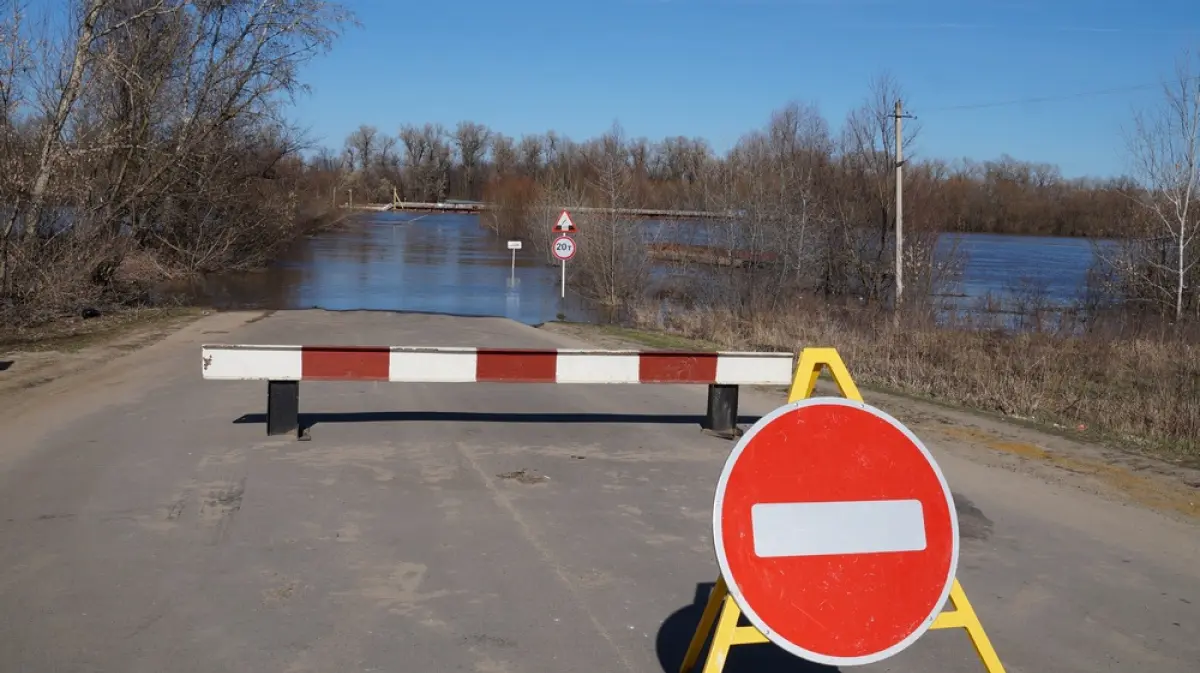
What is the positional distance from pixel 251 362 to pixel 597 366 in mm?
2740

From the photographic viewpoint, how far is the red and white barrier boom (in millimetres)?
8070

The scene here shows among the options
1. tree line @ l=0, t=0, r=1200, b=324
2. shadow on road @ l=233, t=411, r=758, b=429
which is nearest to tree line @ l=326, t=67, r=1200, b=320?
tree line @ l=0, t=0, r=1200, b=324

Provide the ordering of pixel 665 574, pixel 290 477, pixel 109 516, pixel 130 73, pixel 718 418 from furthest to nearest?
pixel 130 73, pixel 718 418, pixel 290 477, pixel 109 516, pixel 665 574

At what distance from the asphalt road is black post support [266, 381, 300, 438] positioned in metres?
0.25

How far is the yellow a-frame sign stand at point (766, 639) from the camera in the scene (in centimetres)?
340

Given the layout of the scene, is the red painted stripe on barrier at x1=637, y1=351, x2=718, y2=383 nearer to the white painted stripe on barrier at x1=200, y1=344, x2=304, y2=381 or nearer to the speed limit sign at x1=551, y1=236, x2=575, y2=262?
the white painted stripe on barrier at x1=200, y1=344, x2=304, y2=381

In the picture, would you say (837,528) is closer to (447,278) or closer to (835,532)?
(835,532)

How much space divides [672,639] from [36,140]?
1812cm

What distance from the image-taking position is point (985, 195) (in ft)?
307

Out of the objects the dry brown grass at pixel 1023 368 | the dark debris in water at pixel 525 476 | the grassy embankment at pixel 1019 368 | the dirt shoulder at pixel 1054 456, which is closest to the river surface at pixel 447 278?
the grassy embankment at pixel 1019 368

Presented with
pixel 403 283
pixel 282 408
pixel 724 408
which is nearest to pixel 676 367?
pixel 724 408

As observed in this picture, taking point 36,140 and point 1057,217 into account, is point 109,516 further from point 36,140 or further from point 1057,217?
point 1057,217

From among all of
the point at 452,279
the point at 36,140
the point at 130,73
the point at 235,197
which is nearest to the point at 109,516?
the point at 36,140

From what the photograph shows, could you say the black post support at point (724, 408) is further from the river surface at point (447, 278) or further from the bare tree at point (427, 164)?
the bare tree at point (427, 164)
